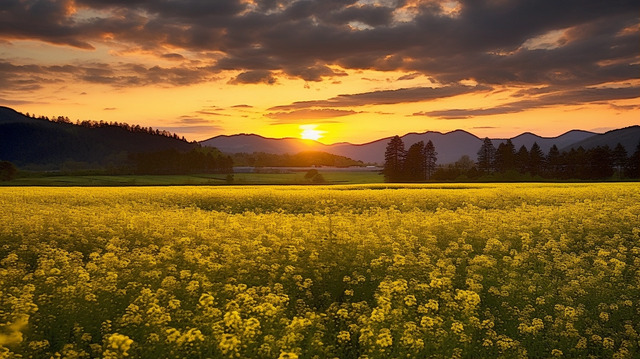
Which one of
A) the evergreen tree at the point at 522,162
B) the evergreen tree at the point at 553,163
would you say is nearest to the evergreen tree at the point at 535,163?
the evergreen tree at the point at 522,162

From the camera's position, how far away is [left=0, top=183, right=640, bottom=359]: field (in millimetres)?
10848

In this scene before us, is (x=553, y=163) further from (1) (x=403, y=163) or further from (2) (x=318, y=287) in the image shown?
(2) (x=318, y=287)

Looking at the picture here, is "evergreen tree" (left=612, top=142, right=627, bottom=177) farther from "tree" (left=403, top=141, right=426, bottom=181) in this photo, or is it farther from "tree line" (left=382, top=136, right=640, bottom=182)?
"tree" (left=403, top=141, right=426, bottom=181)

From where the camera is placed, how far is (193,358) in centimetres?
1044

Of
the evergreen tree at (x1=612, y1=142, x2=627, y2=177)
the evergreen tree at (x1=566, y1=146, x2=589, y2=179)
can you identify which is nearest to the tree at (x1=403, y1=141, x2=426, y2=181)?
the evergreen tree at (x1=566, y1=146, x2=589, y2=179)

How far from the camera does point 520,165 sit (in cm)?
12912

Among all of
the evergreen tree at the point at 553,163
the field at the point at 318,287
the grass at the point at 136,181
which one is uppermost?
the evergreen tree at the point at 553,163

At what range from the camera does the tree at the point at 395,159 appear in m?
124

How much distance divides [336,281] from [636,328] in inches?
358

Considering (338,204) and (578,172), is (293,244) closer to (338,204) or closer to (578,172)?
(338,204)

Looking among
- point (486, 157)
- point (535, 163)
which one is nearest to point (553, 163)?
point (535, 163)

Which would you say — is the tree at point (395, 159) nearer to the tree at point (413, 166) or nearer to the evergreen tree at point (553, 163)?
the tree at point (413, 166)

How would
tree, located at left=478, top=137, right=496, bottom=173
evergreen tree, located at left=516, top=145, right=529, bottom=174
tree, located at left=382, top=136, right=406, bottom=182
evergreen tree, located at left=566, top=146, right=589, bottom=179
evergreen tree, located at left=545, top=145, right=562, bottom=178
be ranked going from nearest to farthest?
evergreen tree, located at left=566, top=146, right=589, bottom=179, tree, located at left=382, top=136, right=406, bottom=182, evergreen tree, located at left=545, top=145, right=562, bottom=178, evergreen tree, located at left=516, top=145, right=529, bottom=174, tree, located at left=478, top=137, right=496, bottom=173

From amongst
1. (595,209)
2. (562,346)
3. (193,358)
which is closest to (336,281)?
(193,358)
